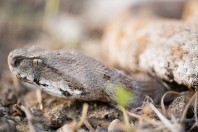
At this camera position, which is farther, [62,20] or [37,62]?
[62,20]

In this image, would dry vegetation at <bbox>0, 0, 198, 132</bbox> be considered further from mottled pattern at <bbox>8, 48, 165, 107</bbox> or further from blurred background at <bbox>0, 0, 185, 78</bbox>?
mottled pattern at <bbox>8, 48, 165, 107</bbox>

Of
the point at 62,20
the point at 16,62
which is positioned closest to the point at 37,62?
the point at 16,62

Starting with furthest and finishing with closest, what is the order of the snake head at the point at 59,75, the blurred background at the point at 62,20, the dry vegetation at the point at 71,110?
the blurred background at the point at 62,20 → the snake head at the point at 59,75 → the dry vegetation at the point at 71,110

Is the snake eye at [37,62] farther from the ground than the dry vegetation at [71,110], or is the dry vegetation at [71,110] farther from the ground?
the snake eye at [37,62]

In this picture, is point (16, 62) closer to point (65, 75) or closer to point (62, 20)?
point (65, 75)

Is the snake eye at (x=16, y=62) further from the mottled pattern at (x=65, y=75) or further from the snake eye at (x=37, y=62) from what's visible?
the snake eye at (x=37, y=62)

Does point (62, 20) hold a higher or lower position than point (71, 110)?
higher

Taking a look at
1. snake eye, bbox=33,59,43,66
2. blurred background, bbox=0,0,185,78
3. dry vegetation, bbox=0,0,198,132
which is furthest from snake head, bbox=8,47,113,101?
blurred background, bbox=0,0,185,78

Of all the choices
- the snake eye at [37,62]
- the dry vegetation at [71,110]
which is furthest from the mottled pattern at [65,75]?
the dry vegetation at [71,110]

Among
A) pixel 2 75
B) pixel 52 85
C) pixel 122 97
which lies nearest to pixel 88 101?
pixel 52 85
